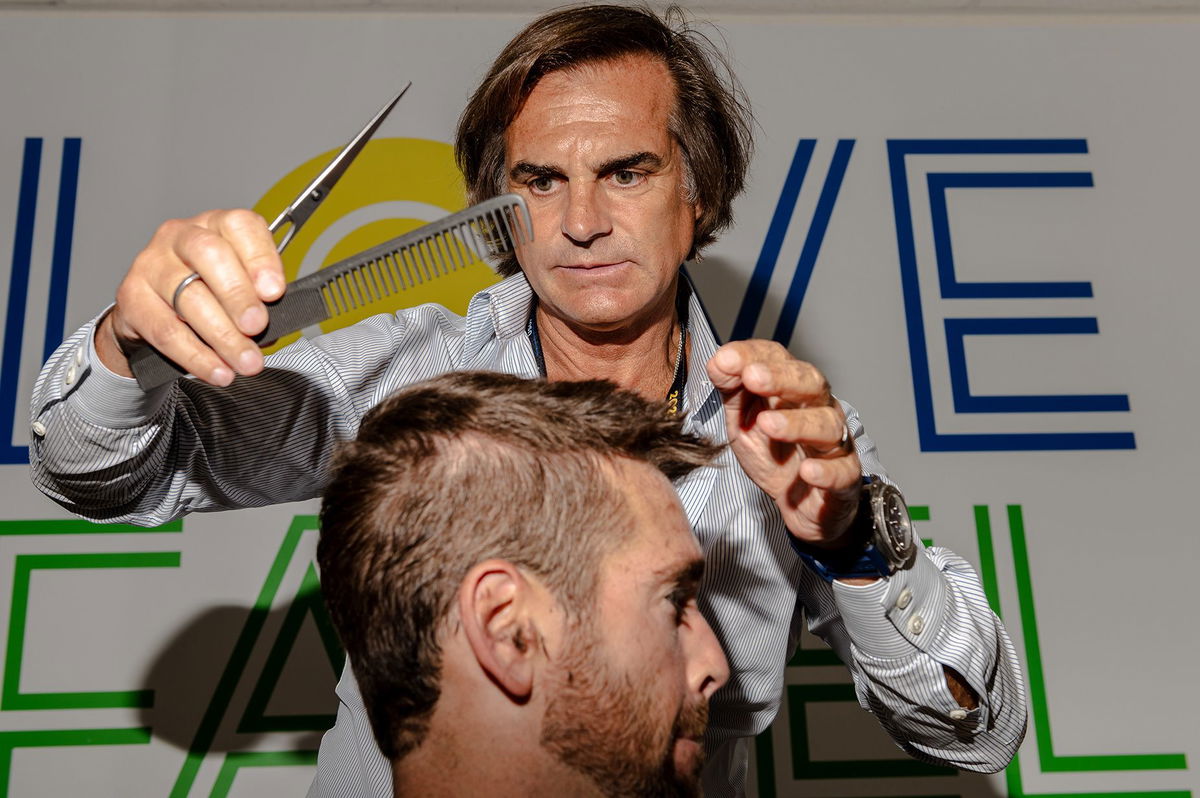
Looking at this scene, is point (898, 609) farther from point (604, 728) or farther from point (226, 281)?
point (226, 281)

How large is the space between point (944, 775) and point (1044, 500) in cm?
78

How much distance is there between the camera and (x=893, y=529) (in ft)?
4.88

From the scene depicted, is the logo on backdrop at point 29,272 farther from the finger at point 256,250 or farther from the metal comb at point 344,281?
the finger at point 256,250

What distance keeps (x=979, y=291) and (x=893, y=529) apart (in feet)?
6.10

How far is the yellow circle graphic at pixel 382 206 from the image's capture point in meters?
3.08

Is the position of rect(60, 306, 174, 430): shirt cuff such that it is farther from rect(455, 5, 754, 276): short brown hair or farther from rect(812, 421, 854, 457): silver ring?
rect(455, 5, 754, 276): short brown hair

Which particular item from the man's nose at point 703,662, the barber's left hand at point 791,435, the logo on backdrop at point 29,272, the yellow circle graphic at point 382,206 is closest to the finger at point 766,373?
the barber's left hand at point 791,435

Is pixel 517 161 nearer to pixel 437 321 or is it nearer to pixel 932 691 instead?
pixel 437 321

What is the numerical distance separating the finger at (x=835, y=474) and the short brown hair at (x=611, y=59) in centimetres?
91

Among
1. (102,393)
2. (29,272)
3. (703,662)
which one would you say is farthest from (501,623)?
(29,272)

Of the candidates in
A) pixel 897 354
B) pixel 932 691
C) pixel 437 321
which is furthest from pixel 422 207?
pixel 932 691

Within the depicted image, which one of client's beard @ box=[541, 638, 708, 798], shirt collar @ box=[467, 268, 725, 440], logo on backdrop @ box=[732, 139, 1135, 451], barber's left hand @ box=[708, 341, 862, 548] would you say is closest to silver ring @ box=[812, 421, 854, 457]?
barber's left hand @ box=[708, 341, 862, 548]

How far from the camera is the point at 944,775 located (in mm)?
2830

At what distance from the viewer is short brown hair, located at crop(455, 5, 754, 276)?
2041mm
